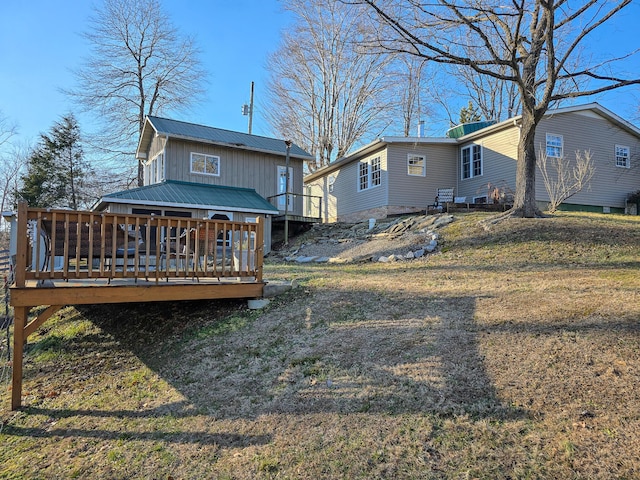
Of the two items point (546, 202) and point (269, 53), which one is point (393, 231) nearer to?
point (546, 202)

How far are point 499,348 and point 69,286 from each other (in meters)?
4.61

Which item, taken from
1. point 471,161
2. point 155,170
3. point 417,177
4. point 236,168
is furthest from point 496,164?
point 155,170

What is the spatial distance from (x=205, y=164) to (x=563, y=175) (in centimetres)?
1288

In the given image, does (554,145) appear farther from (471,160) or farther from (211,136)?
(211,136)

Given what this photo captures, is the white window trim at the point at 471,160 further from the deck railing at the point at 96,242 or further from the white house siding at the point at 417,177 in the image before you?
the deck railing at the point at 96,242

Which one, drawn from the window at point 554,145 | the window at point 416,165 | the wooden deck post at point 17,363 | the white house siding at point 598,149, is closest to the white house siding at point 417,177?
the window at point 416,165

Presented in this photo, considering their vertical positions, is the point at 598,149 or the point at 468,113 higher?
the point at 468,113

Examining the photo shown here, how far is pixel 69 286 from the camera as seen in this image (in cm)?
462

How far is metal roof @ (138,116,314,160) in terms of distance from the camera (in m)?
15.1

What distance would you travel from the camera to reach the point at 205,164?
15680 millimetres

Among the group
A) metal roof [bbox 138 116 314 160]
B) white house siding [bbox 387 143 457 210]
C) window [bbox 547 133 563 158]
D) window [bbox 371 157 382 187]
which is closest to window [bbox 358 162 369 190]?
window [bbox 371 157 382 187]

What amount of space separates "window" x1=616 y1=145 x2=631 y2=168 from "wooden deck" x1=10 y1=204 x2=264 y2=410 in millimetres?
16358

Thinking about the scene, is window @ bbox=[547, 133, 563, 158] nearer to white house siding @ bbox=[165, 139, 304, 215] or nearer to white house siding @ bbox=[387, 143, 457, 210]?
white house siding @ bbox=[387, 143, 457, 210]

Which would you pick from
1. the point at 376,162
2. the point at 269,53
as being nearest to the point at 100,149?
the point at 269,53
